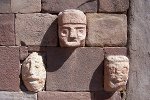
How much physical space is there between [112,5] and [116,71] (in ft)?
2.36

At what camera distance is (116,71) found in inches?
134

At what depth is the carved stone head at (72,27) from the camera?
3.34 m

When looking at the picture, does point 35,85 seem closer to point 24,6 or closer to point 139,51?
point 24,6

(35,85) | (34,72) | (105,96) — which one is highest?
(34,72)

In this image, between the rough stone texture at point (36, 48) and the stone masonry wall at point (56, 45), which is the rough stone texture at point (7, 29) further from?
the rough stone texture at point (36, 48)

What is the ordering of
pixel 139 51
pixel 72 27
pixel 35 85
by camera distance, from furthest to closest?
pixel 139 51 → pixel 35 85 → pixel 72 27

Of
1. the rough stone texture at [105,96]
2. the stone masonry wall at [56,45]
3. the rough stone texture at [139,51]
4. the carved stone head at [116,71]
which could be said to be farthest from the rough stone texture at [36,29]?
the rough stone texture at [139,51]

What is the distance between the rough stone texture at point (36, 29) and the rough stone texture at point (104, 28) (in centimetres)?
39

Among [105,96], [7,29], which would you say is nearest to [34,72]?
[7,29]

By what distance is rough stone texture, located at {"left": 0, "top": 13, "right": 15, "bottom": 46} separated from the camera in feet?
11.4

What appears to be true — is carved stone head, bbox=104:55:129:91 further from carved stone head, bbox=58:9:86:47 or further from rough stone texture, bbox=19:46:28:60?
rough stone texture, bbox=19:46:28:60

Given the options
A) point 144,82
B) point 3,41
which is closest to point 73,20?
point 3,41

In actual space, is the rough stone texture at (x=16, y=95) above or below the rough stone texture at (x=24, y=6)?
below

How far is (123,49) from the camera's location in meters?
3.55
